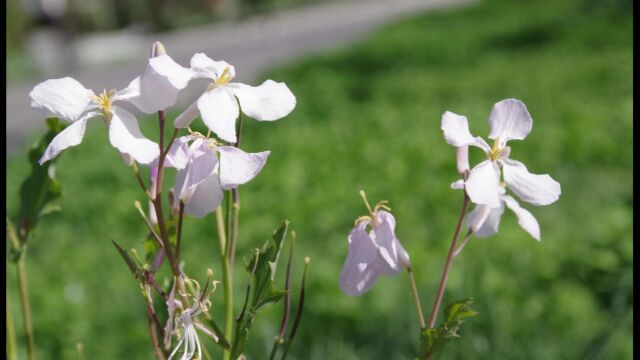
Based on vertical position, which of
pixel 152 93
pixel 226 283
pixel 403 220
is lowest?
pixel 403 220

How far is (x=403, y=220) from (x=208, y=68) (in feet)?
10.1

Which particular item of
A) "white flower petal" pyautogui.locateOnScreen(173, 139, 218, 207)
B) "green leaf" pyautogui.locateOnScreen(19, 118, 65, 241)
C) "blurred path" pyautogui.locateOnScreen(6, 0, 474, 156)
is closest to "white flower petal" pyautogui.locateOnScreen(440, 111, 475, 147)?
"white flower petal" pyautogui.locateOnScreen(173, 139, 218, 207)

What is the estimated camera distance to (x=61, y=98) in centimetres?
83

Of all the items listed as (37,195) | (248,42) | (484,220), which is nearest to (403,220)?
(37,195)

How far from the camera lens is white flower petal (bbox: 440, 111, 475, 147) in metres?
0.84

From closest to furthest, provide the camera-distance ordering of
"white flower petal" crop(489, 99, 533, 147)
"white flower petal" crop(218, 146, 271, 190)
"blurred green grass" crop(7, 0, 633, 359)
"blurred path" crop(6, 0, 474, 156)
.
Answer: "white flower petal" crop(218, 146, 271, 190) < "white flower petal" crop(489, 99, 533, 147) < "blurred green grass" crop(7, 0, 633, 359) < "blurred path" crop(6, 0, 474, 156)

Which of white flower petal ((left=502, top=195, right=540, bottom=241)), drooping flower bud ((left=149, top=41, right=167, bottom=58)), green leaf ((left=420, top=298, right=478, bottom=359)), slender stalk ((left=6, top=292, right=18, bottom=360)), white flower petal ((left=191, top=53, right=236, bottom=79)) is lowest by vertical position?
slender stalk ((left=6, top=292, right=18, bottom=360))

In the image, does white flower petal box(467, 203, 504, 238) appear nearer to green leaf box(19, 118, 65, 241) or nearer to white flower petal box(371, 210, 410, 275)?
white flower petal box(371, 210, 410, 275)

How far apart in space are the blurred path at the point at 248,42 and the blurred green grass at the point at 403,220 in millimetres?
3118

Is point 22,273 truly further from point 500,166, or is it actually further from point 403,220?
point 403,220

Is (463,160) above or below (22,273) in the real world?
above

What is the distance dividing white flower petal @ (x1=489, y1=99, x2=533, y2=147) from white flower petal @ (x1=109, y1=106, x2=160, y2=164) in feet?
1.09

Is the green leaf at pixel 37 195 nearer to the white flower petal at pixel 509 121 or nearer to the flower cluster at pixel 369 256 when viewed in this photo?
the flower cluster at pixel 369 256

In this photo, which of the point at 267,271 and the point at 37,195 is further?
the point at 37,195
